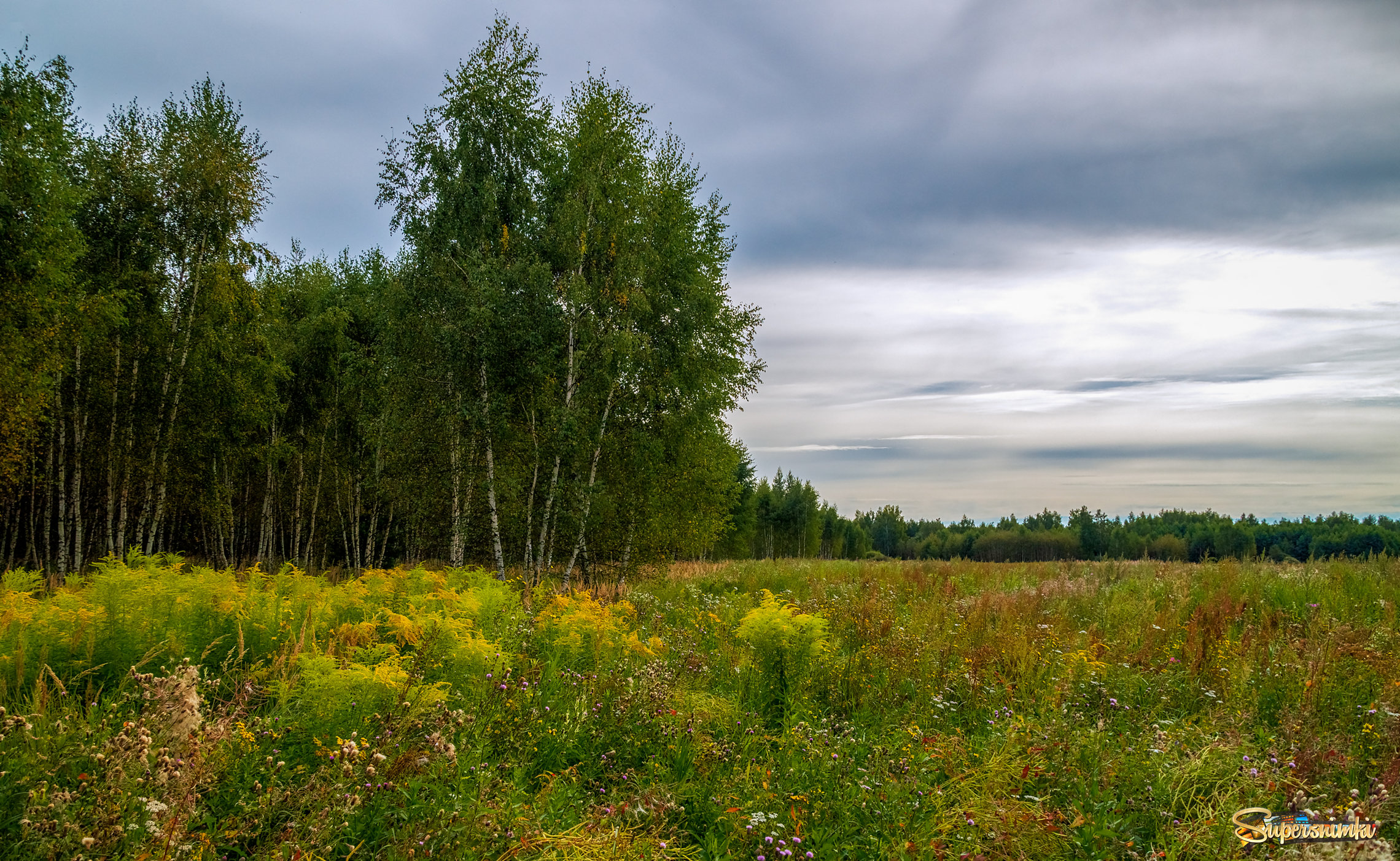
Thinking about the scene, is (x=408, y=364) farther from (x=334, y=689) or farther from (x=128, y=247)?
(x=334, y=689)

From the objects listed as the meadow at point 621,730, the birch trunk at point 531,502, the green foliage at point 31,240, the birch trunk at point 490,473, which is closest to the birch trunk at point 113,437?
the green foliage at point 31,240

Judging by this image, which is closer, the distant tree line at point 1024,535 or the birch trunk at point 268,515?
the birch trunk at point 268,515

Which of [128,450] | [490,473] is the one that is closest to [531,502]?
[490,473]

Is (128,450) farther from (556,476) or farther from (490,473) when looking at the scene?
(556,476)

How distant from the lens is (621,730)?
4.64 m

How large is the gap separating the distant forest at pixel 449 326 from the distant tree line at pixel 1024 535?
15.2 feet

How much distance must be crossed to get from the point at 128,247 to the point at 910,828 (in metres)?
20.6

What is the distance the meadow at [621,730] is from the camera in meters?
2.78

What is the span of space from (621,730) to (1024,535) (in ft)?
405

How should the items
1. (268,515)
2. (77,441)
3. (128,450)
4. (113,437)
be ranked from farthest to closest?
→ (268,515) < (128,450) < (113,437) < (77,441)

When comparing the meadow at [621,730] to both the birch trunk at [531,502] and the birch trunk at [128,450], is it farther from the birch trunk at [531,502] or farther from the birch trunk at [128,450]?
the birch trunk at [128,450]

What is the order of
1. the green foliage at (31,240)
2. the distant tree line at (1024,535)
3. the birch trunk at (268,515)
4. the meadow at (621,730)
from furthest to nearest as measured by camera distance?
the distant tree line at (1024,535) < the birch trunk at (268,515) < the green foliage at (31,240) < the meadow at (621,730)

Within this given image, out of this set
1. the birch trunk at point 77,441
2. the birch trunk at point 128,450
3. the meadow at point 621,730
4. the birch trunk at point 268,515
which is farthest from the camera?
the birch trunk at point 268,515

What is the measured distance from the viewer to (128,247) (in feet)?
51.4
